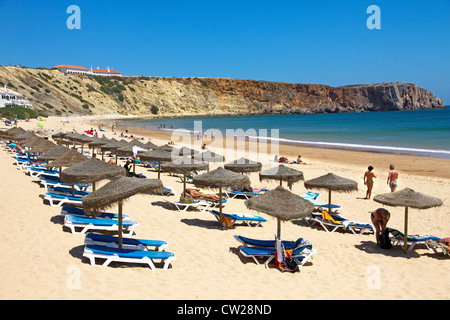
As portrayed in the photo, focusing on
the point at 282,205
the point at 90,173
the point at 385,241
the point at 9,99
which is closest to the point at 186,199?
the point at 90,173

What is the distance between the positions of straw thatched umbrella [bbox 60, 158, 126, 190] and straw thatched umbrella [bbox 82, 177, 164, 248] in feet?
4.81

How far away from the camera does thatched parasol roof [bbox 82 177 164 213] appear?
5.98m

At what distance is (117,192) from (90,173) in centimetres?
194

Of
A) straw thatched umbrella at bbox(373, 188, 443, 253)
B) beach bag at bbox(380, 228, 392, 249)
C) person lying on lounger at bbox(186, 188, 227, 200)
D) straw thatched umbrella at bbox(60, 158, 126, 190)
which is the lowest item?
beach bag at bbox(380, 228, 392, 249)

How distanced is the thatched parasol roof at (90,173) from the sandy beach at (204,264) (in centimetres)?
112

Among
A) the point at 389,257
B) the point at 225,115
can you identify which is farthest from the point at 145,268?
the point at 225,115

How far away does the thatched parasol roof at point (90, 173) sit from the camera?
758 centimetres

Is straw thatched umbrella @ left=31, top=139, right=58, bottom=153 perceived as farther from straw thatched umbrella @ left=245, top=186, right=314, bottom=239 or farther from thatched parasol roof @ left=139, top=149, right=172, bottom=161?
straw thatched umbrella @ left=245, top=186, right=314, bottom=239

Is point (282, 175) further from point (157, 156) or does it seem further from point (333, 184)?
point (157, 156)

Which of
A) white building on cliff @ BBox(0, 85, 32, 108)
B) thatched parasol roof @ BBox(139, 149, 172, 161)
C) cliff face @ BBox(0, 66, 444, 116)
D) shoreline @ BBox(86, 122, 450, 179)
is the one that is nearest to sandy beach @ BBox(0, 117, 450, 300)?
thatched parasol roof @ BBox(139, 149, 172, 161)

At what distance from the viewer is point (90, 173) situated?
7.67m

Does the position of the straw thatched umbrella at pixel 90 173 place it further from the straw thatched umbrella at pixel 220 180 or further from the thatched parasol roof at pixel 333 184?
the thatched parasol roof at pixel 333 184

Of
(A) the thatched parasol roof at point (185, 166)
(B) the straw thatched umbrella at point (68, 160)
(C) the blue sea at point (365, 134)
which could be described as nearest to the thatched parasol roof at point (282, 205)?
(A) the thatched parasol roof at point (185, 166)

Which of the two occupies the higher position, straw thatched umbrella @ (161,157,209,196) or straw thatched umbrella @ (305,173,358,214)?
straw thatched umbrella @ (161,157,209,196)
